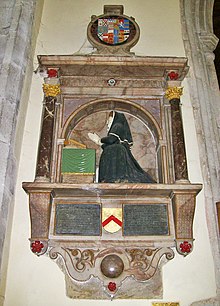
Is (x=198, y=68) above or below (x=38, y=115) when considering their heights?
above

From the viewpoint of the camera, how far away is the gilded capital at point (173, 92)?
410 centimetres

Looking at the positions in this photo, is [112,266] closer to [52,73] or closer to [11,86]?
[11,86]

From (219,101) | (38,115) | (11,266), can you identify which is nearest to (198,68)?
(219,101)

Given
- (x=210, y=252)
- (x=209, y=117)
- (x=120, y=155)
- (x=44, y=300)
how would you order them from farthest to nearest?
(x=209, y=117) < (x=120, y=155) < (x=210, y=252) < (x=44, y=300)

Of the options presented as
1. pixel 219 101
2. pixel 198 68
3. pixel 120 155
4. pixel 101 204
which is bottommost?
pixel 101 204

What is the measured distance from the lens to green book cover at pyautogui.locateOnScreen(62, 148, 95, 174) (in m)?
3.70

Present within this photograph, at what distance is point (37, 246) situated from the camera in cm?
342

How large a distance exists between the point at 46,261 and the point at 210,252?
157cm

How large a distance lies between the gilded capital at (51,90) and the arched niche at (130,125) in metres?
0.30

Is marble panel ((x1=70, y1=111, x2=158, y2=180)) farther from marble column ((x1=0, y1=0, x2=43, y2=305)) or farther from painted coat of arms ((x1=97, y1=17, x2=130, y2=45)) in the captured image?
painted coat of arms ((x1=97, y1=17, x2=130, y2=45))

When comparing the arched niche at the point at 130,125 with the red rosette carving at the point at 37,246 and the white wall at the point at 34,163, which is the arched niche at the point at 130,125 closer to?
the white wall at the point at 34,163

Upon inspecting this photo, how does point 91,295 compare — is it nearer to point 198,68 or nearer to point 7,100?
point 7,100

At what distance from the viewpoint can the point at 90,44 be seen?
15.5 feet

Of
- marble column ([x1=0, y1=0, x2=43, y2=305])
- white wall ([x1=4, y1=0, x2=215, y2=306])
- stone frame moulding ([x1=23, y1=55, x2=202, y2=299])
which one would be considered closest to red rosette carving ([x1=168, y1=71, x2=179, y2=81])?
stone frame moulding ([x1=23, y1=55, x2=202, y2=299])
